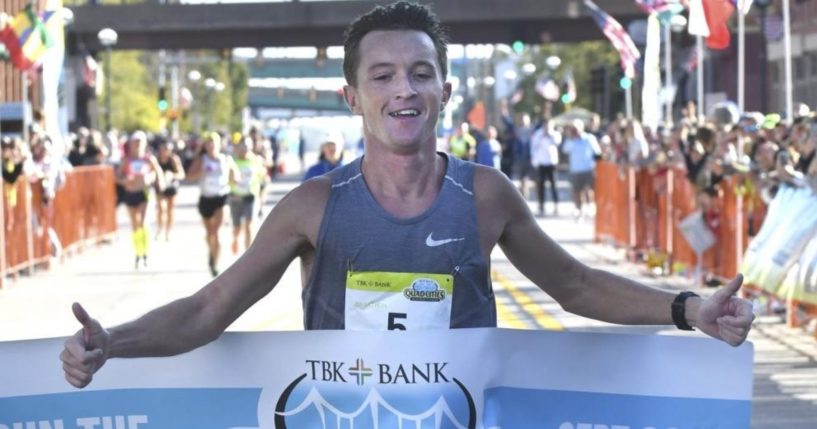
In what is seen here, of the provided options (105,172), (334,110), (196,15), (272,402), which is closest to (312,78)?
(334,110)

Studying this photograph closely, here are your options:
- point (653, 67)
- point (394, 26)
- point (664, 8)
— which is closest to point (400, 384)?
point (394, 26)

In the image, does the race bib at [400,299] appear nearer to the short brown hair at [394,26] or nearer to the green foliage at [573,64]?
the short brown hair at [394,26]

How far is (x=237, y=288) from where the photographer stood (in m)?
4.92

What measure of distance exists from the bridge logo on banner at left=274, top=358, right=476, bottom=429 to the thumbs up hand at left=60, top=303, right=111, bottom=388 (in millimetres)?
589

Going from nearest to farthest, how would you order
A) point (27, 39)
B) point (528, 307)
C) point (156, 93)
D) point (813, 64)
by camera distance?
point (528, 307) → point (27, 39) → point (813, 64) → point (156, 93)

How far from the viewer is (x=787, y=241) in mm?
15195

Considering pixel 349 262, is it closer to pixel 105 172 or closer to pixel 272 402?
pixel 272 402

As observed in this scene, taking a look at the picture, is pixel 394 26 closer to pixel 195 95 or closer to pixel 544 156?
pixel 544 156

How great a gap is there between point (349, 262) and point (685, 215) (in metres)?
16.8

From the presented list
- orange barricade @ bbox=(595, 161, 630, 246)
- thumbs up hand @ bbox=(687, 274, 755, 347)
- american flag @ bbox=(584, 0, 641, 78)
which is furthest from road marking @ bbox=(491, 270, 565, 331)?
thumbs up hand @ bbox=(687, 274, 755, 347)

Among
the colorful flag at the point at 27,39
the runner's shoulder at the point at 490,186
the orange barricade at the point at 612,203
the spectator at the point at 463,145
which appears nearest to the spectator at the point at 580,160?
the orange barricade at the point at 612,203

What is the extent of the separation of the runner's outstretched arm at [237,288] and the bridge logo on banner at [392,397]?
0.93ft

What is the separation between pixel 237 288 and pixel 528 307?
44.5 ft

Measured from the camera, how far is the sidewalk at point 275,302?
12.5m
